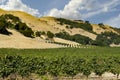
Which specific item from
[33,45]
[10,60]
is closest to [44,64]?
[10,60]

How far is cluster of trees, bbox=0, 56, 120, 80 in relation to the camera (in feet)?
183

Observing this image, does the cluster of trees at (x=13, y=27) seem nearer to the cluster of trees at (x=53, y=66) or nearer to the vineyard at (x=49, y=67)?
the cluster of trees at (x=53, y=66)

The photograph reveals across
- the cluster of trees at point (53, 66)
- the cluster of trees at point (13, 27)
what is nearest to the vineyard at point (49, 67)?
the cluster of trees at point (53, 66)

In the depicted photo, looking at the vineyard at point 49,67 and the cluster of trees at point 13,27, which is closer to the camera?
the vineyard at point 49,67

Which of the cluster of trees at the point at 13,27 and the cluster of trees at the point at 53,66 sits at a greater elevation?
the cluster of trees at the point at 13,27

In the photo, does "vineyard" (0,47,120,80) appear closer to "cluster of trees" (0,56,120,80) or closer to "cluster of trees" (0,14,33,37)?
"cluster of trees" (0,56,120,80)

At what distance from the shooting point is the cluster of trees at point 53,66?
183 feet

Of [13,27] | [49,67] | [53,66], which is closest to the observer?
[49,67]

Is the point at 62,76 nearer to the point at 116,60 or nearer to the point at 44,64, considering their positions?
the point at 44,64

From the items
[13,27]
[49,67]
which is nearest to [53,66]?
[49,67]

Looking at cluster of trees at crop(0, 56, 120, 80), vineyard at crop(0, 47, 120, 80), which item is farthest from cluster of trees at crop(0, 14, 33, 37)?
vineyard at crop(0, 47, 120, 80)

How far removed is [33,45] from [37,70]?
5771cm

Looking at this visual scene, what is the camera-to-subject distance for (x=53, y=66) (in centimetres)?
5862

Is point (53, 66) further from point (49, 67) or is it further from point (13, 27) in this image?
point (13, 27)
